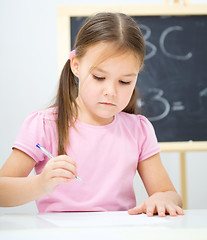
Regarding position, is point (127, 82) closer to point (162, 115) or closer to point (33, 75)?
point (162, 115)

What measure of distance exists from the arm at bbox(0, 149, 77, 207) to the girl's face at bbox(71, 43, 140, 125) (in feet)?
0.77

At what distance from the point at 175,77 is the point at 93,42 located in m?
0.86

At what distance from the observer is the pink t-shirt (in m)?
0.95

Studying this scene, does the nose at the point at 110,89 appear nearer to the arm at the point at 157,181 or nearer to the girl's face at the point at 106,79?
the girl's face at the point at 106,79

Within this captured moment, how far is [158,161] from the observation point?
1043mm

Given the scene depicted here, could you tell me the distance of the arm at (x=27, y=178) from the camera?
27.1 inches

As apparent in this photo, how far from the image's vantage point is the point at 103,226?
0.59m

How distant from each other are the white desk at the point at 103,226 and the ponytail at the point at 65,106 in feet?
0.98

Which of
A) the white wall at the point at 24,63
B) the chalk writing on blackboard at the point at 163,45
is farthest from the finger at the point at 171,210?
the white wall at the point at 24,63

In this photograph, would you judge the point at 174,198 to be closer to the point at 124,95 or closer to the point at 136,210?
the point at 136,210

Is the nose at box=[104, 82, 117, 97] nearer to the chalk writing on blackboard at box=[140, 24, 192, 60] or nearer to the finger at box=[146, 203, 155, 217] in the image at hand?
the finger at box=[146, 203, 155, 217]

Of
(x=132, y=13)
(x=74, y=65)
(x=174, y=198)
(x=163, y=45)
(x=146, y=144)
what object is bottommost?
(x=174, y=198)

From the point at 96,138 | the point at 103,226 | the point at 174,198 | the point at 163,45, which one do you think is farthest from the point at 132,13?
the point at 103,226

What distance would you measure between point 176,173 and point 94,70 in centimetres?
141
